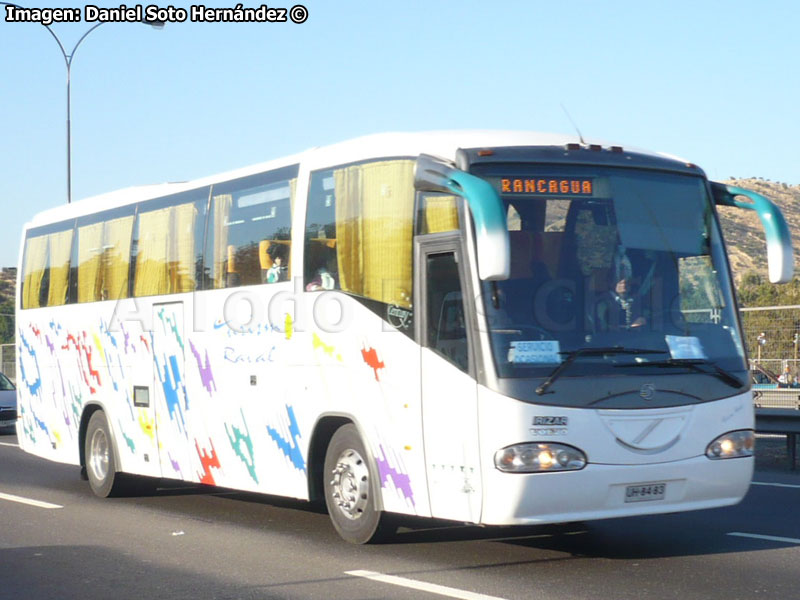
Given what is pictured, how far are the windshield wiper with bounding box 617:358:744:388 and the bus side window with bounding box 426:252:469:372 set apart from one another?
3.98 ft

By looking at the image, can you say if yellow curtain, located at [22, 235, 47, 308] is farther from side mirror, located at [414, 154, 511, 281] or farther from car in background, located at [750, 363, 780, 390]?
car in background, located at [750, 363, 780, 390]

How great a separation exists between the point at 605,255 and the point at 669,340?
0.75 metres

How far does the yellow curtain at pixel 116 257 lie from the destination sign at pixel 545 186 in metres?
6.58

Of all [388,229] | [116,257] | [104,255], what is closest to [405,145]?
[388,229]

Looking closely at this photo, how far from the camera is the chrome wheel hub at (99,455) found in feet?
48.3

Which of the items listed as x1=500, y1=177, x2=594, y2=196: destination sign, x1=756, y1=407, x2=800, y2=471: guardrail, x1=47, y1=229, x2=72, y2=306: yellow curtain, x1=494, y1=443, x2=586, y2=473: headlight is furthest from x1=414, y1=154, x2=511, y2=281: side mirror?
x1=756, y1=407, x2=800, y2=471: guardrail

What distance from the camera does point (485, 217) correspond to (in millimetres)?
8133

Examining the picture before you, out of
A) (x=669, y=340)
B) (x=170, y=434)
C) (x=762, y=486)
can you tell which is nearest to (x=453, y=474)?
(x=669, y=340)

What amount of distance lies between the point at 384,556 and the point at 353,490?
0.75 m

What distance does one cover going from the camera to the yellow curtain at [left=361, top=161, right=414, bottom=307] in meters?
9.55

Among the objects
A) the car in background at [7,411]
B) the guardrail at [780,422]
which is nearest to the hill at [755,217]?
the car in background at [7,411]

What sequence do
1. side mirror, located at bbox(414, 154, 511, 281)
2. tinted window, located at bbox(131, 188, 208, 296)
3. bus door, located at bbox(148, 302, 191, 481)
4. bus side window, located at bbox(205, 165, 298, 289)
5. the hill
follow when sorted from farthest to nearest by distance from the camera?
1. the hill
2. bus door, located at bbox(148, 302, 191, 481)
3. tinted window, located at bbox(131, 188, 208, 296)
4. bus side window, located at bbox(205, 165, 298, 289)
5. side mirror, located at bbox(414, 154, 511, 281)

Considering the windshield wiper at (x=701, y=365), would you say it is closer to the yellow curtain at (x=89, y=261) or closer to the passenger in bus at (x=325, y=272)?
the passenger in bus at (x=325, y=272)

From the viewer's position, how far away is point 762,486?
563 inches
